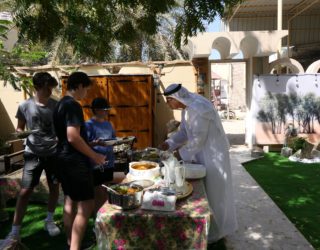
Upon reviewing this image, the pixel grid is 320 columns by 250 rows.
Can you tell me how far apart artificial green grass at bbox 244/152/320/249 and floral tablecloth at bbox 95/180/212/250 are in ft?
7.22

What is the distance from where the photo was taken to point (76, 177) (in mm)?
2924

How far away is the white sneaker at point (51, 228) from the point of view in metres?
4.07

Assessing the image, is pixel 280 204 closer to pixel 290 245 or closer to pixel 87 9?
pixel 290 245

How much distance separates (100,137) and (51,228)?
126 centimetres

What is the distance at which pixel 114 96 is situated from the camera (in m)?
9.23

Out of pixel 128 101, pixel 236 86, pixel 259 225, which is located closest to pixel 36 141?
pixel 259 225

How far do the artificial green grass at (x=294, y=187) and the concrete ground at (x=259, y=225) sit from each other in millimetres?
171

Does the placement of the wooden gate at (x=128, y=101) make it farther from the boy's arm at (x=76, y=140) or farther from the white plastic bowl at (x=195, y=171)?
the boy's arm at (x=76, y=140)

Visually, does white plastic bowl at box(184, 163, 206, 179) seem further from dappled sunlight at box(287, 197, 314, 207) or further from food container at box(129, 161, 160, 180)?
dappled sunlight at box(287, 197, 314, 207)

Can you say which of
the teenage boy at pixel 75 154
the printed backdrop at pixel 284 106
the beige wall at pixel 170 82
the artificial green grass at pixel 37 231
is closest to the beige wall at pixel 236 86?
the beige wall at pixel 170 82

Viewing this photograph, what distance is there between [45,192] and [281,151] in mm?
5905

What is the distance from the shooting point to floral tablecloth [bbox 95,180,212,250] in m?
2.27

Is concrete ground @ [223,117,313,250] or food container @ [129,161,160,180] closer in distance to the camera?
food container @ [129,161,160,180]

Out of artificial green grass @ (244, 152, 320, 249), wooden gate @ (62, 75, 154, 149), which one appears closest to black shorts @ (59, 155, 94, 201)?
artificial green grass @ (244, 152, 320, 249)
